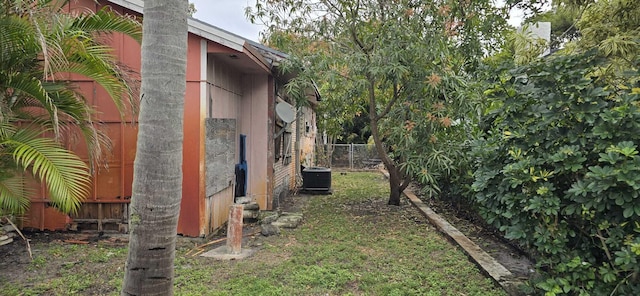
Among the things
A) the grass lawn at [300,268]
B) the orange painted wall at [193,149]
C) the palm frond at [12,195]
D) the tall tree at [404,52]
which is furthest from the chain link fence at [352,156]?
the palm frond at [12,195]

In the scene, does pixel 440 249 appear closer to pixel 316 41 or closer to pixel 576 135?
pixel 576 135

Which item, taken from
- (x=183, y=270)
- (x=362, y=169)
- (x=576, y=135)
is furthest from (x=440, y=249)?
(x=362, y=169)

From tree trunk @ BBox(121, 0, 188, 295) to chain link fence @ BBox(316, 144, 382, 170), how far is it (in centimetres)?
1854

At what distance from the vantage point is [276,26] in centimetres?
845

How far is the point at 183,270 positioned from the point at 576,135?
4394 millimetres

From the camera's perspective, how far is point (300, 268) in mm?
5004

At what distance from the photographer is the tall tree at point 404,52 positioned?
23.1 ft

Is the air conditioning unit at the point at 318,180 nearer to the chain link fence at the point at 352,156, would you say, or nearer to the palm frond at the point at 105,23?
the palm frond at the point at 105,23

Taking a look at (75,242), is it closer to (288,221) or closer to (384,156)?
(288,221)

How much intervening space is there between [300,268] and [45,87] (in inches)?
141

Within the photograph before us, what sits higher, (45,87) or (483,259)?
(45,87)

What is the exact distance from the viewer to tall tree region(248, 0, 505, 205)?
7035 millimetres

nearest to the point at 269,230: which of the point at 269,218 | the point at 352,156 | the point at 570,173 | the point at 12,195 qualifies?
the point at 269,218

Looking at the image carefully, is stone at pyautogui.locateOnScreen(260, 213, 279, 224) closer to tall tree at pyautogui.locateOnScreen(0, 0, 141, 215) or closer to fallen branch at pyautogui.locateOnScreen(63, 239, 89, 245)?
fallen branch at pyautogui.locateOnScreen(63, 239, 89, 245)
